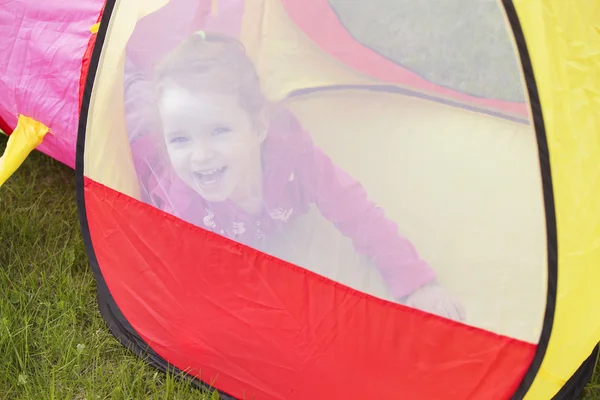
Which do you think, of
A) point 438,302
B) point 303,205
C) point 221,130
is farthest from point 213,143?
point 438,302

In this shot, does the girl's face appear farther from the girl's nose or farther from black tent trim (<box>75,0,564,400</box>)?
black tent trim (<box>75,0,564,400</box>)

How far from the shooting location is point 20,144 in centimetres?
126

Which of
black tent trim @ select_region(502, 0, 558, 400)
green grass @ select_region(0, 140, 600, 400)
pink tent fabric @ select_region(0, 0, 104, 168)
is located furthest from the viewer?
pink tent fabric @ select_region(0, 0, 104, 168)

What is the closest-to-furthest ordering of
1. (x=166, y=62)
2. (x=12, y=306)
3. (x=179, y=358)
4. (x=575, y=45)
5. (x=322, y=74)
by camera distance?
1. (x=575, y=45)
2. (x=322, y=74)
3. (x=166, y=62)
4. (x=179, y=358)
5. (x=12, y=306)

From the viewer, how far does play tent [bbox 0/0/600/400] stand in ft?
2.62

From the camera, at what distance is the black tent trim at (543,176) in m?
0.76

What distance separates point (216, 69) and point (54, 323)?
65 centimetres

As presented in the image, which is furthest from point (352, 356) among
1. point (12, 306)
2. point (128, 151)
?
point (12, 306)

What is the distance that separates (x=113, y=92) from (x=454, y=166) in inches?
22.6

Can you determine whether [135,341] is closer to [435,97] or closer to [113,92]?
[113,92]

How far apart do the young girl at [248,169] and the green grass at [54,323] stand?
13.9 inches

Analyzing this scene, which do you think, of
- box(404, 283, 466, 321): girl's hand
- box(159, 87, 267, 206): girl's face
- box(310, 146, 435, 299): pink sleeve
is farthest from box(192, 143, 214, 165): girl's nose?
box(404, 283, 466, 321): girl's hand

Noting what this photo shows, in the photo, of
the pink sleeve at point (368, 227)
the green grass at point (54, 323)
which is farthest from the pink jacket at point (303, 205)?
the green grass at point (54, 323)

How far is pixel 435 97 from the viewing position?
85cm
